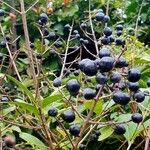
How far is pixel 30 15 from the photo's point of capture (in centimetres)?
317

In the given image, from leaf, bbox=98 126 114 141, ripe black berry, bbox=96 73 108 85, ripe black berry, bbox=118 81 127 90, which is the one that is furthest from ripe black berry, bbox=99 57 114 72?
leaf, bbox=98 126 114 141

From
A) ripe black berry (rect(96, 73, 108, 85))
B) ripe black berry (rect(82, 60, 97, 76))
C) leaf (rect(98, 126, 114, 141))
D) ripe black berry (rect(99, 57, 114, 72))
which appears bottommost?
leaf (rect(98, 126, 114, 141))

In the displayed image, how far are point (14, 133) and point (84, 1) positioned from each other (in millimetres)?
1966

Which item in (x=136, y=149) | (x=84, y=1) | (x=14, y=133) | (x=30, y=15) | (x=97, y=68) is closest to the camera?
(x=97, y=68)

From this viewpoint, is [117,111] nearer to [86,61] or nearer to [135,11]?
[86,61]

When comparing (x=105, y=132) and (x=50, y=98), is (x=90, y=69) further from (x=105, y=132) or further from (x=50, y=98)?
(x=105, y=132)

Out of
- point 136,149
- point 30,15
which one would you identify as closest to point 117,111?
point 136,149

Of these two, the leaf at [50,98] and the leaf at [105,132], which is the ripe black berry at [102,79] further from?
the leaf at [105,132]

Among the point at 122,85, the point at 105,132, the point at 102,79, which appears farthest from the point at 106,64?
the point at 105,132

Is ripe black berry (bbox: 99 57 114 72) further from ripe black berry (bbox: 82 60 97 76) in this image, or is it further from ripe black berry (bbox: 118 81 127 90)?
ripe black berry (bbox: 118 81 127 90)

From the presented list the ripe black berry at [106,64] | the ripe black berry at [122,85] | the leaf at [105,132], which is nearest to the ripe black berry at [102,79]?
the ripe black berry at [106,64]

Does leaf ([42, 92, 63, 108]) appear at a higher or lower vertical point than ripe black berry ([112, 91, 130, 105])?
lower

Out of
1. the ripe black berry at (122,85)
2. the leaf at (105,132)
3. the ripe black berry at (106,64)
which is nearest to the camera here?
the ripe black berry at (106,64)

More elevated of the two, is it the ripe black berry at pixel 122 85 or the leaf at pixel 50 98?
the ripe black berry at pixel 122 85
